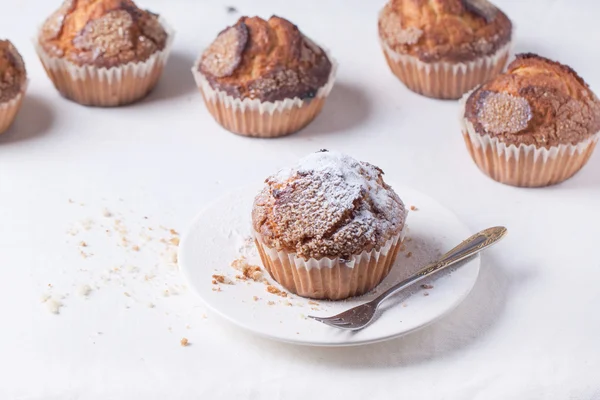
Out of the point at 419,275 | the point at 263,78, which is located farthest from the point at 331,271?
the point at 263,78

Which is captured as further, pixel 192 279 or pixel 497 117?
pixel 497 117

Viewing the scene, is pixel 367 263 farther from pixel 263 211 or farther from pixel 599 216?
pixel 599 216

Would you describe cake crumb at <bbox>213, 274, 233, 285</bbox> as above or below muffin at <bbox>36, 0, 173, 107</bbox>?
above

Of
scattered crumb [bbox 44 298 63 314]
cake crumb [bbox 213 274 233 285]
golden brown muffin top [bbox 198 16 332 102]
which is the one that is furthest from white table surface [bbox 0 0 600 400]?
golden brown muffin top [bbox 198 16 332 102]

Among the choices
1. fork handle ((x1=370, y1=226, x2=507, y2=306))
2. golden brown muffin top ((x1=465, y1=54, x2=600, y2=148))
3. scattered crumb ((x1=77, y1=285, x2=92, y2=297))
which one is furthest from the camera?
golden brown muffin top ((x1=465, y1=54, x2=600, y2=148))

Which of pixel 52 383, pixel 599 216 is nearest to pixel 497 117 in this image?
pixel 599 216

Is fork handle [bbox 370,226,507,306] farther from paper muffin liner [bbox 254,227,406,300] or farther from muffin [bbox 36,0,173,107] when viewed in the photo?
muffin [bbox 36,0,173,107]

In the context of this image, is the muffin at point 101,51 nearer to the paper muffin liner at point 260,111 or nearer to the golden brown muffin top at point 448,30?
the paper muffin liner at point 260,111
